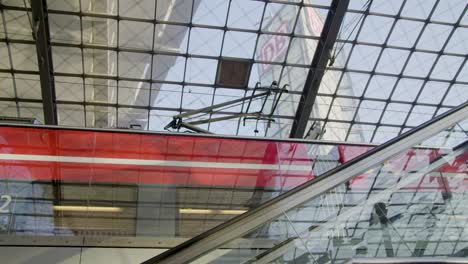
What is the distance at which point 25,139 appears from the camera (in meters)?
10.5

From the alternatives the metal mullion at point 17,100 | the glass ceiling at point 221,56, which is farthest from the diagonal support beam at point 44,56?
the metal mullion at point 17,100

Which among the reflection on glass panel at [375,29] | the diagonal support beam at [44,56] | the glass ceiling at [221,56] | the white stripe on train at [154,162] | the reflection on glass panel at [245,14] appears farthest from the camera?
the reflection on glass panel at [375,29]

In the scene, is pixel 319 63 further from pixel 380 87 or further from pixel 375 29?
pixel 380 87

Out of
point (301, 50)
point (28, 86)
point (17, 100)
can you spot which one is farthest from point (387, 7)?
point (17, 100)

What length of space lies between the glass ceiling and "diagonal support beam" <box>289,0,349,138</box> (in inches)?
16.3

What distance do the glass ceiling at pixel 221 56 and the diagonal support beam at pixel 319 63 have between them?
413 millimetres

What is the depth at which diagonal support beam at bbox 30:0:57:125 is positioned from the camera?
67.9 feet

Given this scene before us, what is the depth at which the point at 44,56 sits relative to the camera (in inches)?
866

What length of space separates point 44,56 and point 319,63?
1238cm

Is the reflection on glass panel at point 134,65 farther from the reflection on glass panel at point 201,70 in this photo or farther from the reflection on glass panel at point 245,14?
the reflection on glass panel at point 245,14

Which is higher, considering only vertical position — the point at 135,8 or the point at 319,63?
the point at 135,8

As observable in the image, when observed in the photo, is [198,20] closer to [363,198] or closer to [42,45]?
[42,45]

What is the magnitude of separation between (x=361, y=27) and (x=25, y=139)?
1740 cm

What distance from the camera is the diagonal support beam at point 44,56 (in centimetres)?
2070
